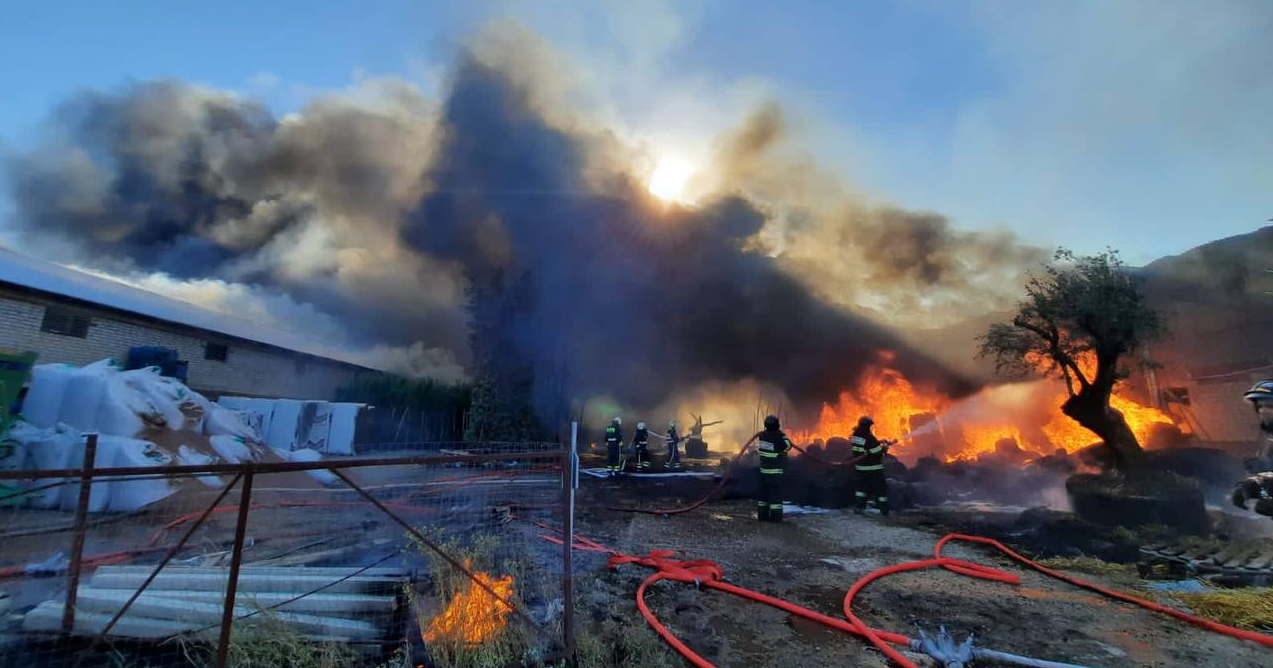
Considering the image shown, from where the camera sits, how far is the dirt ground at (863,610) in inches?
148

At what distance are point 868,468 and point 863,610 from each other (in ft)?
18.8

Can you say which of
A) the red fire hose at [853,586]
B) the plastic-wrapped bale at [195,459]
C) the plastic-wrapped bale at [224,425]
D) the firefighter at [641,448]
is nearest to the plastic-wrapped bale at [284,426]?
the plastic-wrapped bale at [224,425]

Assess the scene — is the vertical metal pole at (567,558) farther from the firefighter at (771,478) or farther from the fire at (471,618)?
the firefighter at (771,478)

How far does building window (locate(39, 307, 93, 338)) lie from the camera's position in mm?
14297

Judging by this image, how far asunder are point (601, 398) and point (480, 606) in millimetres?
23400

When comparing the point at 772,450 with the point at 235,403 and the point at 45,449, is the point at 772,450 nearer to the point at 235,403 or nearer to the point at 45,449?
the point at 45,449

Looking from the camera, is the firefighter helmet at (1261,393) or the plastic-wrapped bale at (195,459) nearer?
the firefighter helmet at (1261,393)

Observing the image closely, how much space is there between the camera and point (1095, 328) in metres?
12.9

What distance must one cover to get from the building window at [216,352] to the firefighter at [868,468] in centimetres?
2244

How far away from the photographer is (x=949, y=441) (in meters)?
21.9

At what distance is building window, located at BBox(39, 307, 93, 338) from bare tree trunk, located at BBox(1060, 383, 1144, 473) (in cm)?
2812

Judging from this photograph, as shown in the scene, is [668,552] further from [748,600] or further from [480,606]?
[480,606]

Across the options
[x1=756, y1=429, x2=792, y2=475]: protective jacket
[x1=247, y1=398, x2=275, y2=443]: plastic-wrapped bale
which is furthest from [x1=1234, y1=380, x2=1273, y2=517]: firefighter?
[x1=247, y1=398, x2=275, y2=443]: plastic-wrapped bale

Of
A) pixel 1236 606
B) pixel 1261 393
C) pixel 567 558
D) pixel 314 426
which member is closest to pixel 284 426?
pixel 314 426
